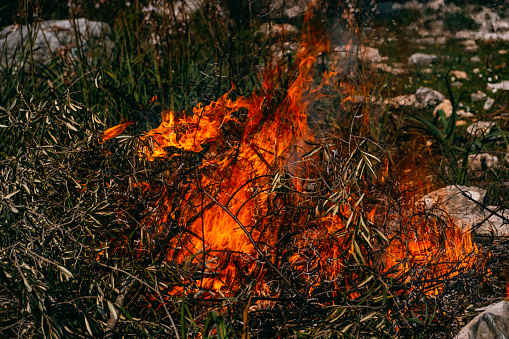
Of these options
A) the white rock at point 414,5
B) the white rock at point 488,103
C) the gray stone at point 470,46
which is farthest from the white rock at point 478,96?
the white rock at point 414,5

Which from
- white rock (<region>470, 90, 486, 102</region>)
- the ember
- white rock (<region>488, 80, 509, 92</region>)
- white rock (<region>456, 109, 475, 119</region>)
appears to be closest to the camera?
the ember

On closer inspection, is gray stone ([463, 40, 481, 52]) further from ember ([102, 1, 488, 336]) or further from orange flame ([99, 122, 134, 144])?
orange flame ([99, 122, 134, 144])

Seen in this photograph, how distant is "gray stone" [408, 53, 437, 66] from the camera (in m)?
5.36

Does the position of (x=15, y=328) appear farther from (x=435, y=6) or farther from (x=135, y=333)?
(x=435, y=6)

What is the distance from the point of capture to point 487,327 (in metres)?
1.91

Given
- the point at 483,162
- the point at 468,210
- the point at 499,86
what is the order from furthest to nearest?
the point at 499,86 < the point at 483,162 < the point at 468,210

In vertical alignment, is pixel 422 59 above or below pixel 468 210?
above

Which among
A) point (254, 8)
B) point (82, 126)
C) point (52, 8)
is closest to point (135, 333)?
point (82, 126)

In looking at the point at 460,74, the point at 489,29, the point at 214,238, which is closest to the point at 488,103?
the point at 460,74

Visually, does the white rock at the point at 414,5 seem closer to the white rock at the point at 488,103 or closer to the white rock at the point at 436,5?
the white rock at the point at 436,5

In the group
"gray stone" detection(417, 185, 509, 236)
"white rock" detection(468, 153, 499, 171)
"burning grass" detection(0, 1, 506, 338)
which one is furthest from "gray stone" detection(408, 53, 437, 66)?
"burning grass" detection(0, 1, 506, 338)

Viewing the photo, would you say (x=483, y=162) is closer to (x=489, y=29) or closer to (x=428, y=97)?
(x=428, y=97)

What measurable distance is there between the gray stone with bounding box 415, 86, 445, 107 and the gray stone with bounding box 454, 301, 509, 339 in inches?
122

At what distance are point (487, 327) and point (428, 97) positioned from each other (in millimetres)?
3263
